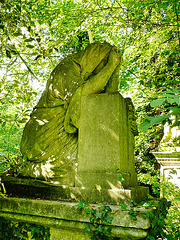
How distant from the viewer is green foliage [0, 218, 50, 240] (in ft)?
8.94

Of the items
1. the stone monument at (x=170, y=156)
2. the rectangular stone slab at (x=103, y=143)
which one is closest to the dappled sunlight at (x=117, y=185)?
the rectangular stone slab at (x=103, y=143)

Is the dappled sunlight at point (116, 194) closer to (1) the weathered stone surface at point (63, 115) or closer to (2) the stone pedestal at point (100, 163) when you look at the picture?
(2) the stone pedestal at point (100, 163)

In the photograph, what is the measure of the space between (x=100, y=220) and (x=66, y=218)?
1.25 ft

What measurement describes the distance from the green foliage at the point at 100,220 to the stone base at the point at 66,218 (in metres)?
0.04

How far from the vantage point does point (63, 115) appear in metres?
3.28

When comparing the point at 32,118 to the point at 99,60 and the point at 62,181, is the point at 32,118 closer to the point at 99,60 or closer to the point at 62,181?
the point at 62,181

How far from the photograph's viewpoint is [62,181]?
2934 millimetres

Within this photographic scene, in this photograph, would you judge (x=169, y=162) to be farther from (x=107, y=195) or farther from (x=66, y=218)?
(x=66, y=218)

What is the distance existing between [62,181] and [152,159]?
276 inches

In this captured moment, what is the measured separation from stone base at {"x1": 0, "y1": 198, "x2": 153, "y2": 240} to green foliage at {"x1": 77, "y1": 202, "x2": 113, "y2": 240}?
4cm

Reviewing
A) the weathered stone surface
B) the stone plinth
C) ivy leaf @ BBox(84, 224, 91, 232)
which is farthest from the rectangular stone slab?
the stone plinth

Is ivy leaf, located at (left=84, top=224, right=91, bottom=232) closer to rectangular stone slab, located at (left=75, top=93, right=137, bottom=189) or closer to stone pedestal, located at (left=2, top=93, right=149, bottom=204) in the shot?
Result: stone pedestal, located at (left=2, top=93, right=149, bottom=204)

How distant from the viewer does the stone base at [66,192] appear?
251cm

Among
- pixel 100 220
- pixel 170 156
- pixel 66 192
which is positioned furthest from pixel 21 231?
Result: pixel 170 156
